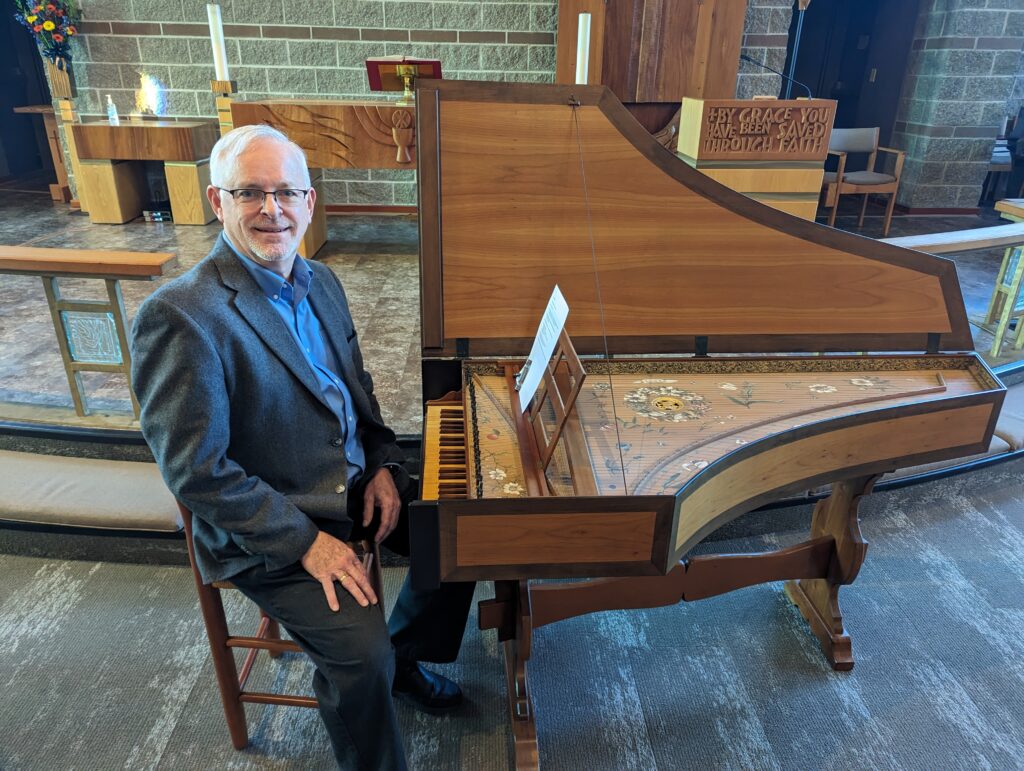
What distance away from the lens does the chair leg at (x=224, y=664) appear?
156cm

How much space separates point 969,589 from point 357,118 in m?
3.38

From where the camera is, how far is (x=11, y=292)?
152 inches

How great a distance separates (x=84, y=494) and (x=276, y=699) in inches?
45.5

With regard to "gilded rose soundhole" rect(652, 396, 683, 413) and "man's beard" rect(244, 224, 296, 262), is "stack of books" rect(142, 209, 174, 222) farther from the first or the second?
"gilded rose soundhole" rect(652, 396, 683, 413)

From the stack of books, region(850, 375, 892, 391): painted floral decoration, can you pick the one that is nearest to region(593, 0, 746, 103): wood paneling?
the stack of books

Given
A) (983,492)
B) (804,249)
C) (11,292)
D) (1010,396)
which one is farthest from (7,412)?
(1010,396)

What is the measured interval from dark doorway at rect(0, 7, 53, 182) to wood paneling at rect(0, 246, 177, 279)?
5775 millimetres

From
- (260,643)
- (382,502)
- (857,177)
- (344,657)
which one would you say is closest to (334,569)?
(344,657)

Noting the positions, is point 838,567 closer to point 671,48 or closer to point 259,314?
point 259,314

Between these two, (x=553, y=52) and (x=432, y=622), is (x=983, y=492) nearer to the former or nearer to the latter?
(x=432, y=622)

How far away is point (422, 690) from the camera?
5.86ft

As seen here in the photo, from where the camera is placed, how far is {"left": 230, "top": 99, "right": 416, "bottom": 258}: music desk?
12.2ft

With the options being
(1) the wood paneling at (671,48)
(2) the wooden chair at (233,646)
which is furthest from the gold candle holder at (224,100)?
(2) the wooden chair at (233,646)

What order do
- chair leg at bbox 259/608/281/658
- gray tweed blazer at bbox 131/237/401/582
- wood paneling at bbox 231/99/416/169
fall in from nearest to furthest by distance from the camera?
gray tweed blazer at bbox 131/237/401/582 < chair leg at bbox 259/608/281/658 < wood paneling at bbox 231/99/416/169
